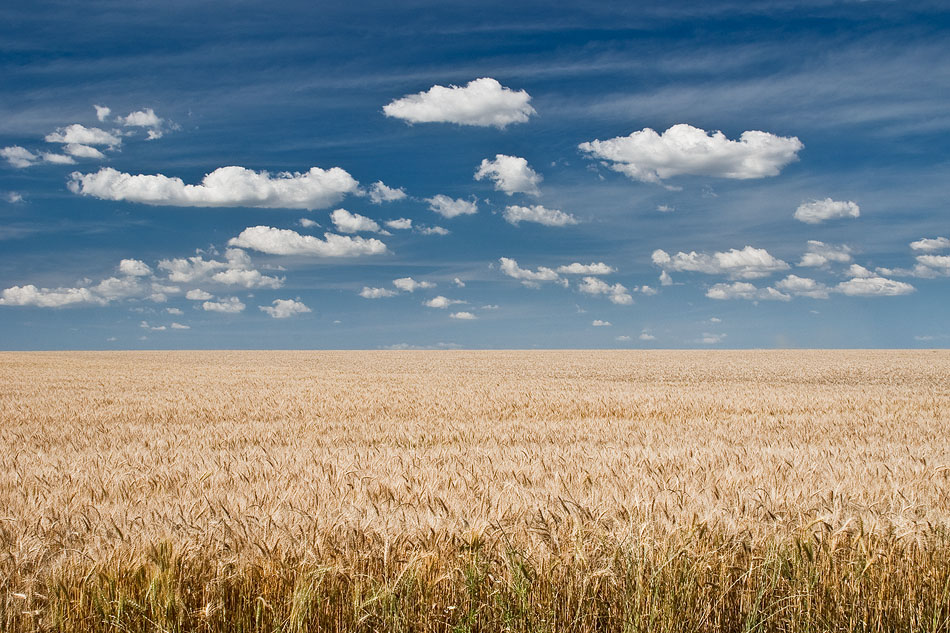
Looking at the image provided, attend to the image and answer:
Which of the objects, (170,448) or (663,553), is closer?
(663,553)

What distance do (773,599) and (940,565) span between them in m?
1.16

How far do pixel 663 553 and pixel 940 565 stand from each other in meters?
1.79

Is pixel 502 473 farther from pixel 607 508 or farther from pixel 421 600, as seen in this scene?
pixel 421 600

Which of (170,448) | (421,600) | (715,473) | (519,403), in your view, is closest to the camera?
(421,600)

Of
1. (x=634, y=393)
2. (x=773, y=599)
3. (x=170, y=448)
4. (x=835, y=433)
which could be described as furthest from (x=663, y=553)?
(x=634, y=393)

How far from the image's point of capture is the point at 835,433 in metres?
11.9

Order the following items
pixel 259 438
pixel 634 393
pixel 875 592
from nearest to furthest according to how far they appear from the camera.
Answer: pixel 875 592, pixel 259 438, pixel 634 393

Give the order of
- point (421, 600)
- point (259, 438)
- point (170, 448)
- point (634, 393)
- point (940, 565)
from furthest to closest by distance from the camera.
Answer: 1. point (634, 393)
2. point (259, 438)
3. point (170, 448)
4. point (940, 565)
5. point (421, 600)

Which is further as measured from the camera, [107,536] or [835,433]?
[835,433]

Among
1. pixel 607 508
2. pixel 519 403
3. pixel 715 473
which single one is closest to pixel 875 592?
pixel 607 508

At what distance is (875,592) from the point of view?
3881 mm

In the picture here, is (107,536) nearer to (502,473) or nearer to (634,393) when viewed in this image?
(502,473)

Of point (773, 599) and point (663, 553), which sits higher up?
point (663, 553)

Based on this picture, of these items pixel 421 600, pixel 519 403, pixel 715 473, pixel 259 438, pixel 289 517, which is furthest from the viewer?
pixel 519 403
